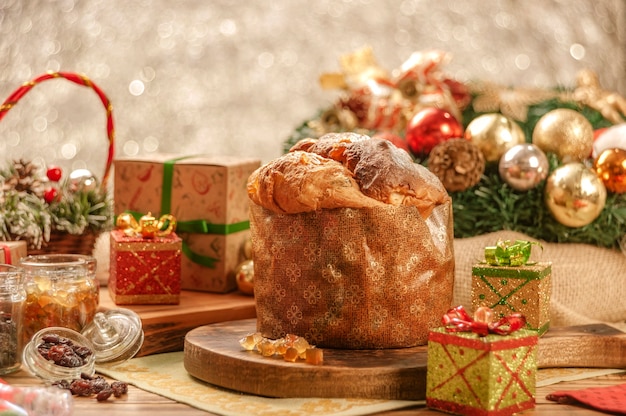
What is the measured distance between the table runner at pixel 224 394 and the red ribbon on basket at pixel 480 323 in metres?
0.15

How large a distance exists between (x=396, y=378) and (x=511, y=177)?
888 mm

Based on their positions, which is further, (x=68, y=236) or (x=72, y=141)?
(x=72, y=141)

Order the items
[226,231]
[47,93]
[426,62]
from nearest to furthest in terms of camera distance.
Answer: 1. [226,231]
2. [426,62]
3. [47,93]

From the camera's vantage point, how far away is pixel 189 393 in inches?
68.2

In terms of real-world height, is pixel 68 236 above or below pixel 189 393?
above

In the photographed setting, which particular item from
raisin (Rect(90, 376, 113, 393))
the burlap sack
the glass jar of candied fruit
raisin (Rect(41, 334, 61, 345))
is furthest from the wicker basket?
the burlap sack

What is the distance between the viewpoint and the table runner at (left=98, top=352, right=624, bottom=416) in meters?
1.60

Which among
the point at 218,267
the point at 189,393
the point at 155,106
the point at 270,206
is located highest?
the point at 155,106

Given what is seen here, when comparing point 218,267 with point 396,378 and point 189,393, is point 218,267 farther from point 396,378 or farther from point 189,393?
point 396,378

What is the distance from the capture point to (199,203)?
229cm

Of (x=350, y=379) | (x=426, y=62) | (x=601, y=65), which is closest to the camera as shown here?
(x=350, y=379)

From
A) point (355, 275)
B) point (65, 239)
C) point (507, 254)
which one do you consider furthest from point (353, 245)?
point (65, 239)

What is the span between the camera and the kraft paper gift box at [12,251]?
2053mm

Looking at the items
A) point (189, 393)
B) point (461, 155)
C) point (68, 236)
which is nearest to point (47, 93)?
point (68, 236)
